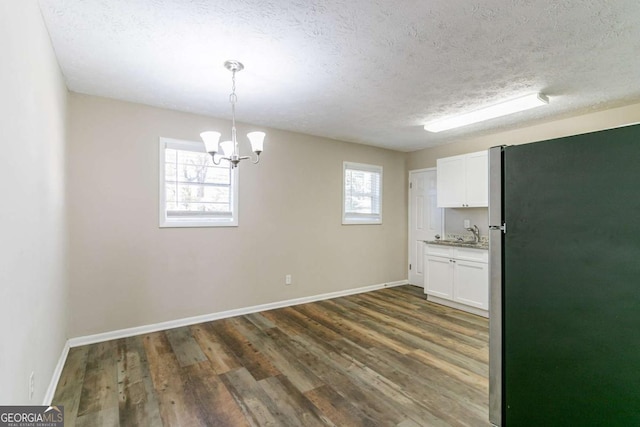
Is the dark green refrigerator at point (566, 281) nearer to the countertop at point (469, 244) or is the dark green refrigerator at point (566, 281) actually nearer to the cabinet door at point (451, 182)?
the countertop at point (469, 244)

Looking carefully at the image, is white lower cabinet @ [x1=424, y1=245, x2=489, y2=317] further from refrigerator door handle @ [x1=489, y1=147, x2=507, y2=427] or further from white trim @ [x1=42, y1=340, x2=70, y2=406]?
white trim @ [x1=42, y1=340, x2=70, y2=406]

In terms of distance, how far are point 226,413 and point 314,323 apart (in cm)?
172

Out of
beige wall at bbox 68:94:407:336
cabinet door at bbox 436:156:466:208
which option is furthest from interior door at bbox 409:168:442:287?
beige wall at bbox 68:94:407:336

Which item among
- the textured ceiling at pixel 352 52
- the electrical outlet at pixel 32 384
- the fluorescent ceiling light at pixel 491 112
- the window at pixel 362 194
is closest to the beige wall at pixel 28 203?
the electrical outlet at pixel 32 384

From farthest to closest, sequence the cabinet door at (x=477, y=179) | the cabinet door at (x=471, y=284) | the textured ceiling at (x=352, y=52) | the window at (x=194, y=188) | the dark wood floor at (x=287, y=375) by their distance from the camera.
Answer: the cabinet door at (x=477, y=179) < the cabinet door at (x=471, y=284) < the window at (x=194, y=188) < the dark wood floor at (x=287, y=375) < the textured ceiling at (x=352, y=52)

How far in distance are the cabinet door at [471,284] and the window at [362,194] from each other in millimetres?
1689

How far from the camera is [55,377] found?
7.45 ft

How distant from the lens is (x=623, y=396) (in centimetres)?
117

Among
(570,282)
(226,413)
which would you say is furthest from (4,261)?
(570,282)

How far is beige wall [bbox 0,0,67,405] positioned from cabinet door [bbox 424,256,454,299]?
4.46 meters

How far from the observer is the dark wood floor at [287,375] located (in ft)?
6.44
